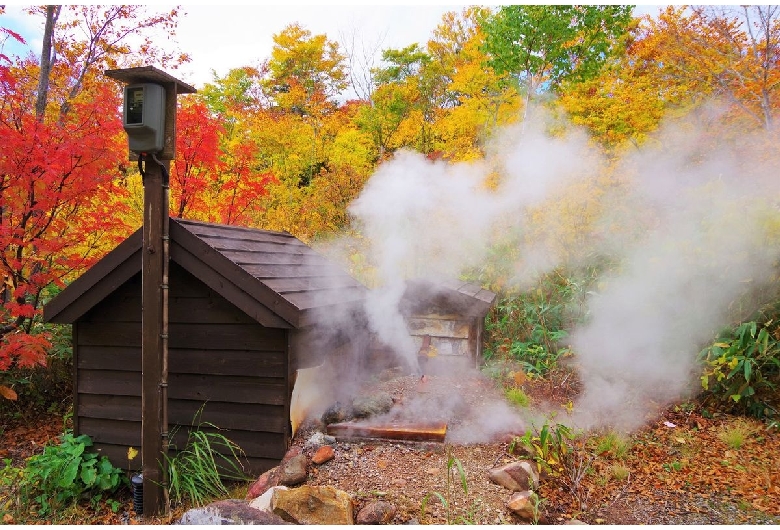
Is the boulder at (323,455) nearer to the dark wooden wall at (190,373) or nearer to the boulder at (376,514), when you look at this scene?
the dark wooden wall at (190,373)

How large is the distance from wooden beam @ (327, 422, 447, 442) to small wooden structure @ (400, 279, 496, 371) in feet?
9.66

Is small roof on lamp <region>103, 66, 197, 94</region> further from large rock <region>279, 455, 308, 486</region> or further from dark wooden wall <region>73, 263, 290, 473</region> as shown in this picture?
large rock <region>279, 455, 308, 486</region>

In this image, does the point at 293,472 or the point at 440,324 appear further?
the point at 440,324

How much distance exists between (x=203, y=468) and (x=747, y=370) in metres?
6.05

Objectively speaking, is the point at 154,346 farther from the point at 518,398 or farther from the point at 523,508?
the point at 518,398

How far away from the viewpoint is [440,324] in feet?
26.7

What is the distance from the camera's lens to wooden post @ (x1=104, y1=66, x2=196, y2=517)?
4.52 meters

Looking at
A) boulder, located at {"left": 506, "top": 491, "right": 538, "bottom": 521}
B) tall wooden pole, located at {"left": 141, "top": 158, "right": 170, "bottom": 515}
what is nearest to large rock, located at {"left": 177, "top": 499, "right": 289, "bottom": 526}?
tall wooden pole, located at {"left": 141, "top": 158, "right": 170, "bottom": 515}

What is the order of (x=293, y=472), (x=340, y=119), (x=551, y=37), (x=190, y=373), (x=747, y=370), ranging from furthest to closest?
1. (x=340, y=119)
2. (x=551, y=37)
3. (x=747, y=370)
4. (x=190, y=373)
5. (x=293, y=472)

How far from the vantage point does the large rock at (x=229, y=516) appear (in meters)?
3.47

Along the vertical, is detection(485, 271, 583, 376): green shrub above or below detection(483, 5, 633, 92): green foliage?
below

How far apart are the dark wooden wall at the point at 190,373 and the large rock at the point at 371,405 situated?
879 millimetres

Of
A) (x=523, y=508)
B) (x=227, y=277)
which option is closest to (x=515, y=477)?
(x=523, y=508)

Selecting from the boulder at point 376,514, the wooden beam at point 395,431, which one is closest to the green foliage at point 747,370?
the wooden beam at point 395,431
